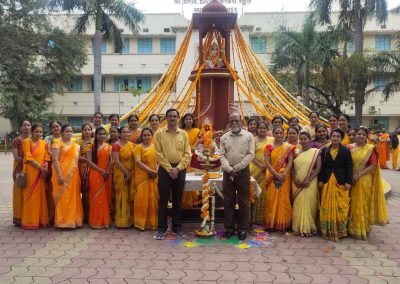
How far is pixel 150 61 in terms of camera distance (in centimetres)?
3014

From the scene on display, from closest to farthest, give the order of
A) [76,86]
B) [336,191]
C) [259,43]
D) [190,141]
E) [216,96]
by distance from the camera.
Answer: [336,191] → [190,141] → [216,96] → [259,43] → [76,86]

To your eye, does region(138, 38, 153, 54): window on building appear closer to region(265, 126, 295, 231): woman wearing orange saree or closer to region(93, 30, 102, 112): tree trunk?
region(93, 30, 102, 112): tree trunk

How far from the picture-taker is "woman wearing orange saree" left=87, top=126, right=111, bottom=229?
590cm

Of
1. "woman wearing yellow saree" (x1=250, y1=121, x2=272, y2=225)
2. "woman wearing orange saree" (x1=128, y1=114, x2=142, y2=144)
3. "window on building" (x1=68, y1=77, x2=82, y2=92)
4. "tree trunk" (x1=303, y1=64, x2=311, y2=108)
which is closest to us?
"woman wearing yellow saree" (x1=250, y1=121, x2=272, y2=225)

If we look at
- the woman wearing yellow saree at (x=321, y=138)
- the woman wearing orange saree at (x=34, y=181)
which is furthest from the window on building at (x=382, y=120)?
the woman wearing orange saree at (x=34, y=181)

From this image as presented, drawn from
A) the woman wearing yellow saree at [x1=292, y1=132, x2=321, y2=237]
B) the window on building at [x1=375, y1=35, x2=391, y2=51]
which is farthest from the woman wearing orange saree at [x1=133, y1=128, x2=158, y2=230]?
the window on building at [x1=375, y1=35, x2=391, y2=51]

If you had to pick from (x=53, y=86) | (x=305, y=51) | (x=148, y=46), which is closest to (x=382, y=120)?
(x=305, y=51)

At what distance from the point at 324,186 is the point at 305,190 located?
0.25 meters

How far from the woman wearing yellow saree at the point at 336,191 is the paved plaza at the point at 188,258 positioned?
19 centimetres

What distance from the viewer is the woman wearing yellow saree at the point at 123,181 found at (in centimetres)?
594

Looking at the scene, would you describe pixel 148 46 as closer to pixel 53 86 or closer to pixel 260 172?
pixel 53 86

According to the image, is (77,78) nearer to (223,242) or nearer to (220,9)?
(220,9)

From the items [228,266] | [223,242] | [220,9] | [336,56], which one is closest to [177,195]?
[223,242]

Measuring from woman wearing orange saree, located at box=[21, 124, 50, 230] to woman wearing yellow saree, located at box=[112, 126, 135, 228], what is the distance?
995 millimetres
